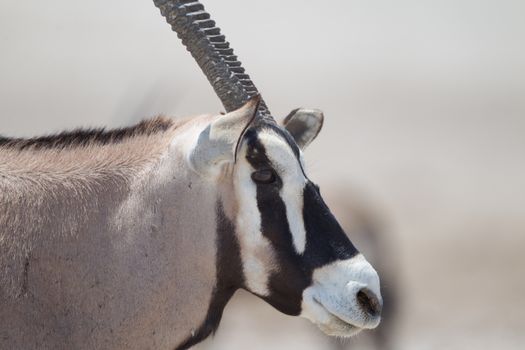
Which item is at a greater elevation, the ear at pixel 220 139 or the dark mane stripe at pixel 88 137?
the dark mane stripe at pixel 88 137

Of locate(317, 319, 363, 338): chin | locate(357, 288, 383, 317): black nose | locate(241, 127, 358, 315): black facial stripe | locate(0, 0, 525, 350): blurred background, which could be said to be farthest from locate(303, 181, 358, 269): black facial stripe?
locate(0, 0, 525, 350): blurred background

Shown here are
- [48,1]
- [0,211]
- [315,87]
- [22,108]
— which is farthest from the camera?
[48,1]

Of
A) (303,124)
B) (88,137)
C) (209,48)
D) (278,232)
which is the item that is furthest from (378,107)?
(278,232)

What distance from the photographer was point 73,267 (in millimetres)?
5359

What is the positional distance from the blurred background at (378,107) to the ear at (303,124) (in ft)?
2.78

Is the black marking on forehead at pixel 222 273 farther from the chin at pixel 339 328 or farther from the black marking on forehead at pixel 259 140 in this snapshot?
the chin at pixel 339 328

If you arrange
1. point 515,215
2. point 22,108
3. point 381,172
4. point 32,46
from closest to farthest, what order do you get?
point 515,215
point 381,172
point 22,108
point 32,46

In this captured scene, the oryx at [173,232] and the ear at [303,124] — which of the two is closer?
the oryx at [173,232]

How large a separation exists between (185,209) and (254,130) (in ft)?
1.73

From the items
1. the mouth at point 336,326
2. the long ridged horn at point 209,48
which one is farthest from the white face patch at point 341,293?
the long ridged horn at point 209,48

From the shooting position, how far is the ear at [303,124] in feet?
21.7

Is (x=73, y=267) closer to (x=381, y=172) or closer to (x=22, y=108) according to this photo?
(x=381, y=172)

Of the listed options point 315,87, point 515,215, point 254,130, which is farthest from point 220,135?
point 315,87

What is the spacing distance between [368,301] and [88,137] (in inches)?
64.1
